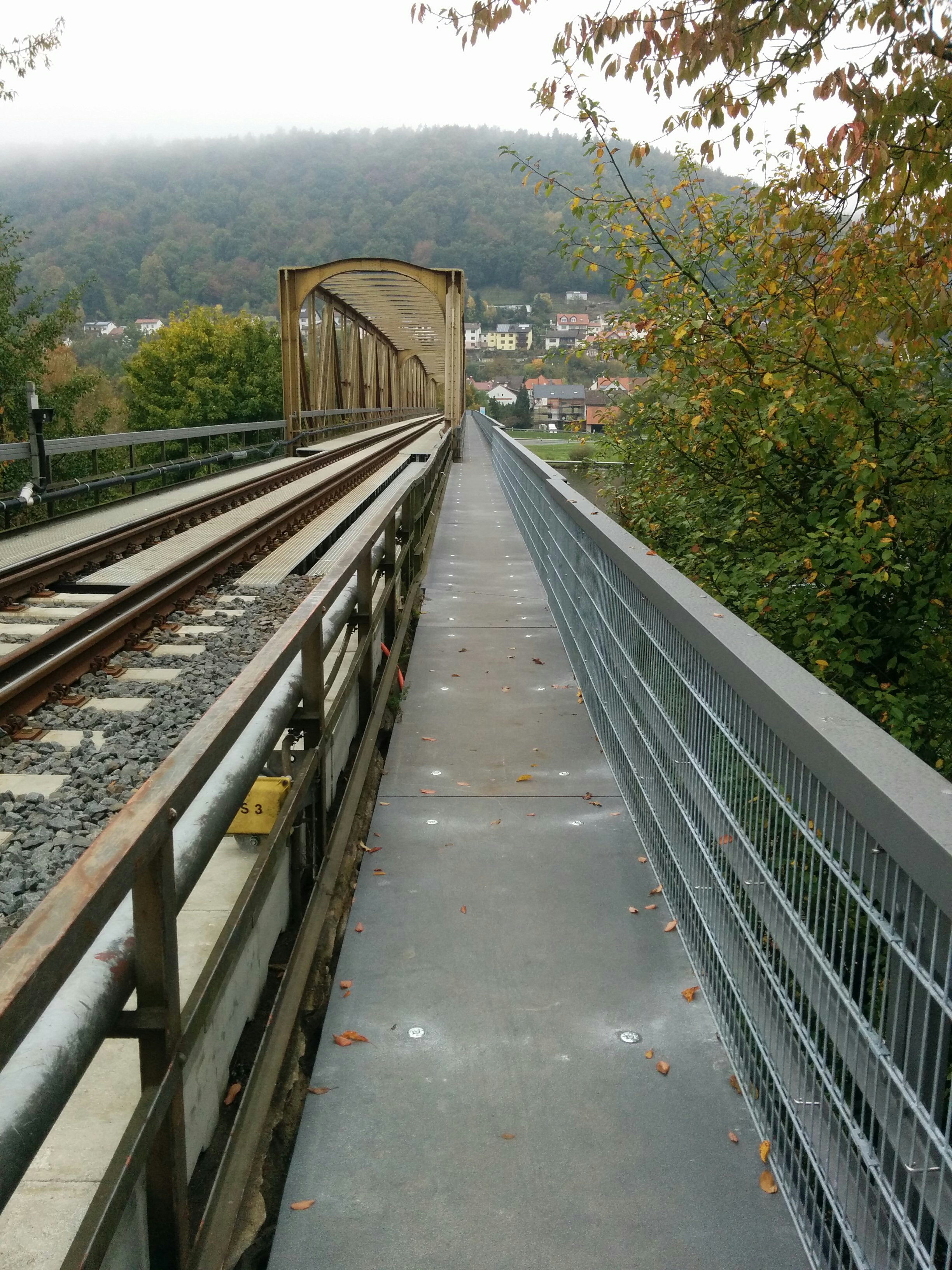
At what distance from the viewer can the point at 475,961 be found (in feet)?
10.9

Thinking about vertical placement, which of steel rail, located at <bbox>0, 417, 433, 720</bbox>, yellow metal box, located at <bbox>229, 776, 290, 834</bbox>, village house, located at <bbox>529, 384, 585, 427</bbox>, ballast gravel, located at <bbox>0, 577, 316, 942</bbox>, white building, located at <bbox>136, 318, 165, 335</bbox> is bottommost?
ballast gravel, located at <bbox>0, 577, 316, 942</bbox>

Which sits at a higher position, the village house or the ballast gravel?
the village house

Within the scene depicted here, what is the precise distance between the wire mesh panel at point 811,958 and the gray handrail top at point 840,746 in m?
0.02

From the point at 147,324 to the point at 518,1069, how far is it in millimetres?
140695

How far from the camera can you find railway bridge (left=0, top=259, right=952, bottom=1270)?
5.30ft

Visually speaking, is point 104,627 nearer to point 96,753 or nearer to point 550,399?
point 96,753

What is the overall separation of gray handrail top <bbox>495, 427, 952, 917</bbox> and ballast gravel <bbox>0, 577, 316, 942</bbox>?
1.72 meters

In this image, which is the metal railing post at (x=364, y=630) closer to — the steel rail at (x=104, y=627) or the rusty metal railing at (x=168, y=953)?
the rusty metal railing at (x=168, y=953)

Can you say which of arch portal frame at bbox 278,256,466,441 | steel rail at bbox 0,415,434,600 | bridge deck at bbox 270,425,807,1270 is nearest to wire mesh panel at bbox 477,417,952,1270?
bridge deck at bbox 270,425,807,1270

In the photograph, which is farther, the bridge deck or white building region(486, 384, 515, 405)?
white building region(486, 384, 515, 405)

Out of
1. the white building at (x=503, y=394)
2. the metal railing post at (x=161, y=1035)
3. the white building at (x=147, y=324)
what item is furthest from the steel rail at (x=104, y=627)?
the white building at (x=503, y=394)

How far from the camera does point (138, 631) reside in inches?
279

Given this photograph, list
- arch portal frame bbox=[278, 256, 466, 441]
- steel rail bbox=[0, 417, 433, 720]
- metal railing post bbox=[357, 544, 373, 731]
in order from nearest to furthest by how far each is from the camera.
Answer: metal railing post bbox=[357, 544, 373, 731] < steel rail bbox=[0, 417, 433, 720] < arch portal frame bbox=[278, 256, 466, 441]

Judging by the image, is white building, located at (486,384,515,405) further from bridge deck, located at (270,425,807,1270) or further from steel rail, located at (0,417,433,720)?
bridge deck, located at (270,425,807,1270)
